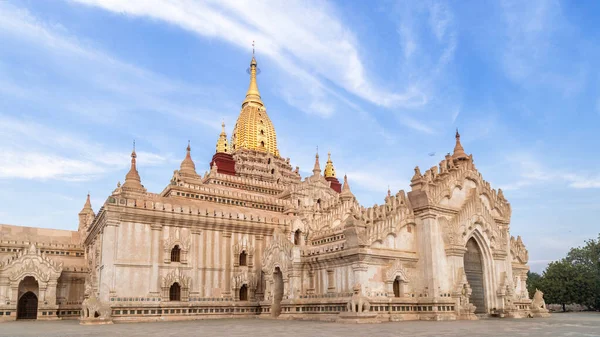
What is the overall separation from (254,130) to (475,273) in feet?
136

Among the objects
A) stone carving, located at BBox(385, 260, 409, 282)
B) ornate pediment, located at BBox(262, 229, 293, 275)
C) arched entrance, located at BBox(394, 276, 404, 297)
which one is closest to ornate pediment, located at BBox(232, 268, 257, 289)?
ornate pediment, located at BBox(262, 229, 293, 275)

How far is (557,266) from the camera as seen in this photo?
197ft

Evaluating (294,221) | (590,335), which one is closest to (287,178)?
(294,221)

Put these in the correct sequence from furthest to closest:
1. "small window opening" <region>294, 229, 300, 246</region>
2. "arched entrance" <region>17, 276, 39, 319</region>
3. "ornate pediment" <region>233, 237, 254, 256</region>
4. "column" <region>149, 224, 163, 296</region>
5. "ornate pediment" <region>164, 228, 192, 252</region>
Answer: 1. "small window opening" <region>294, 229, 300, 246</region>
2. "ornate pediment" <region>233, 237, 254, 256</region>
3. "arched entrance" <region>17, 276, 39, 319</region>
4. "ornate pediment" <region>164, 228, 192, 252</region>
5. "column" <region>149, 224, 163, 296</region>

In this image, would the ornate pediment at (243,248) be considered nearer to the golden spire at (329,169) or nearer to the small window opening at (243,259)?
the small window opening at (243,259)

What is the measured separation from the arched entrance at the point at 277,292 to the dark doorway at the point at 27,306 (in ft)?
64.4

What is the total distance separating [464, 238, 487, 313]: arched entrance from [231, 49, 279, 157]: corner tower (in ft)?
124

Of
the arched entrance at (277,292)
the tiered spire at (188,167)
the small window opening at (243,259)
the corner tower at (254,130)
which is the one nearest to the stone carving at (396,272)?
the arched entrance at (277,292)

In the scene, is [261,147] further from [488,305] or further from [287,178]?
[488,305]

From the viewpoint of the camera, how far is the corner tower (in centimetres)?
6962

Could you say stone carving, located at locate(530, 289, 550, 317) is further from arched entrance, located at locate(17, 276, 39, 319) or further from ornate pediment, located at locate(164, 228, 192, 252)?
arched entrance, located at locate(17, 276, 39, 319)

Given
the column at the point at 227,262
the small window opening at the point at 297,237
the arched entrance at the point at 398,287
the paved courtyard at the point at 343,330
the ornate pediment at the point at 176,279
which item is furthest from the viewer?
the small window opening at the point at 297,237

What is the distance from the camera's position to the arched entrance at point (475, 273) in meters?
35.8

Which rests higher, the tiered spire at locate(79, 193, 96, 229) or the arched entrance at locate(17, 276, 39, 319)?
the tiered spire at locate(79, 193, 96, 229)
